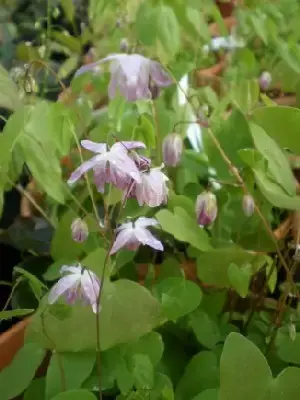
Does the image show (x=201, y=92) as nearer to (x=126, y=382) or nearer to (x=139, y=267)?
(x=139, y=267)

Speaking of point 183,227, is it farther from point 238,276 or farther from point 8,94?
point 8,94

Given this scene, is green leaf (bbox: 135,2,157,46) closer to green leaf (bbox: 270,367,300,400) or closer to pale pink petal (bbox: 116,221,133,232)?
pale pink petal (bbox: 116,221,133,232)

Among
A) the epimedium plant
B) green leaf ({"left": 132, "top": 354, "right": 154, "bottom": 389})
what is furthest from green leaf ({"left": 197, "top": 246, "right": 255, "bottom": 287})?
green leaf ({"left": 132, "top": 354, "right": 154, "bottom": 389})

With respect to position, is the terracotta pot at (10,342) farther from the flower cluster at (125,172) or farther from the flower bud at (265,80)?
the flower bud at (265,80)

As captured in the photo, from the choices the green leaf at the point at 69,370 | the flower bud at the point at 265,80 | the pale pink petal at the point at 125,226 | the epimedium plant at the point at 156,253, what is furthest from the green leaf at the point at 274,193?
the flower bud at the point at 265,80

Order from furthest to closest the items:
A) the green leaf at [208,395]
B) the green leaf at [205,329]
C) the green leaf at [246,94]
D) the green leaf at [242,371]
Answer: the green leaf at [246,94]
the green leaf at [205,329]
the green leaf at [208,395]
the green leaf at [242,371]

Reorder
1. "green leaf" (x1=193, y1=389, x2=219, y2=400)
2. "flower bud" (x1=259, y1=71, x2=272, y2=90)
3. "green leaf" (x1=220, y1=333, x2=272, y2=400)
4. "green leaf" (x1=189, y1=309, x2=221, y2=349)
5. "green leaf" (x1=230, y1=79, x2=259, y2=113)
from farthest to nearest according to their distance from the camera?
"flower bud" (x1=259, y1=71, x2=272, y2=90) → "green leaf" (x1=230, y1=79, x2=259, y2=113) → "green leaf" (x1=189, y1=309, x2=221, y2=349) → "green leaf" (x1=193, y1=389, x2=219, y2=400) → "green leaf" (x1=220, y1=333, x2=272, y2=400)

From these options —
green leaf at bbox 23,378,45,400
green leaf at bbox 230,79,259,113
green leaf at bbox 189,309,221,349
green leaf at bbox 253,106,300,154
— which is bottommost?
green leaf at bbox 23,378,45,400
